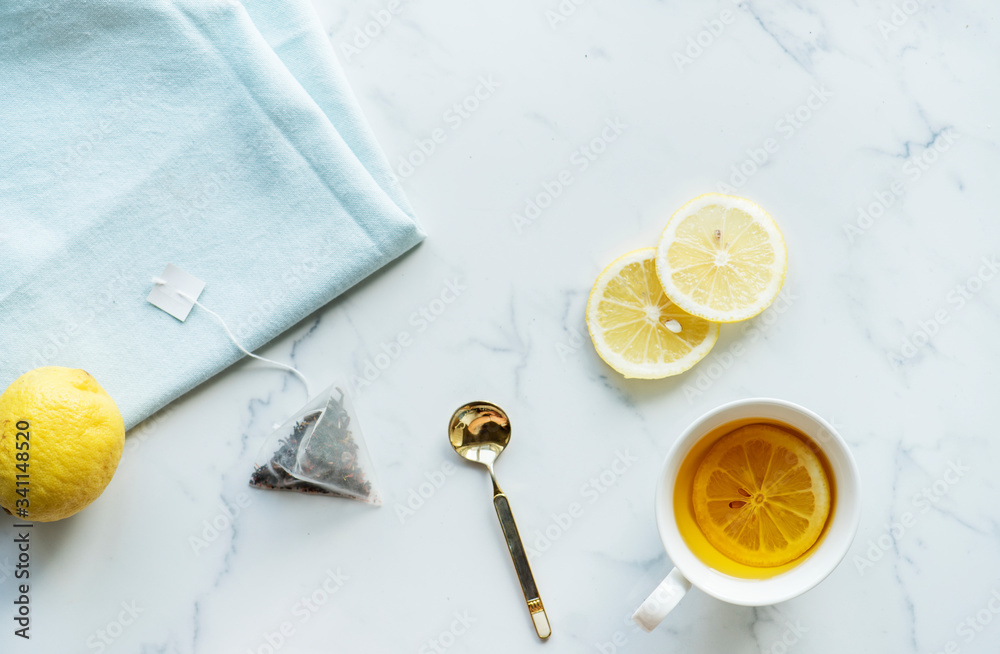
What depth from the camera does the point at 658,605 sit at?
2.37 feet

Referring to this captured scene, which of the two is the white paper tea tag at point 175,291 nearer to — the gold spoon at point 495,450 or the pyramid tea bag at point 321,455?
the pyramid tea bag at point 321,455

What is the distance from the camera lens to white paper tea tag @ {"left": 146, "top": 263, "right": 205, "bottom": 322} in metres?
0.89

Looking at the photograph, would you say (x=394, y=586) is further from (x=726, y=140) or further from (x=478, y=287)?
(x=726, y=140)

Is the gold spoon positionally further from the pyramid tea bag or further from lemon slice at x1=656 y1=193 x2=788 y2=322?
lemon slice at x1=656 y1=193 x2=788 y2=322

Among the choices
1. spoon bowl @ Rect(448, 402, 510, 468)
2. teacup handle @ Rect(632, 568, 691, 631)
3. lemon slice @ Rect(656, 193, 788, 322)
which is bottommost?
spoon bowl @ Rect(448, 402, 510, 468)

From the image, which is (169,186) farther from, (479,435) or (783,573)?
(783,573)

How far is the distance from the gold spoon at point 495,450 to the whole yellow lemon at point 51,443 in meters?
0.43

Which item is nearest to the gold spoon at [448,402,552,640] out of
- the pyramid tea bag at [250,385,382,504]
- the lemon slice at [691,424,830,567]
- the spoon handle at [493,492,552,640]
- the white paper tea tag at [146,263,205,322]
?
the spoon handle at [493,492,552,640]

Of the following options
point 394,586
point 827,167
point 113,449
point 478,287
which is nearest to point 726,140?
point 827,167

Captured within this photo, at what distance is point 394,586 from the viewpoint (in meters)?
0.92

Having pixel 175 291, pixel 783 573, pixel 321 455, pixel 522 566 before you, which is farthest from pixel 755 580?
pixel 175 291

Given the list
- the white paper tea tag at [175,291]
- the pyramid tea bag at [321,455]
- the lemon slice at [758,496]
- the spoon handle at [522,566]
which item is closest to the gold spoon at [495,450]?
the spoon handle at [522,566]

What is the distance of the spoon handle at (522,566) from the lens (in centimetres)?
90

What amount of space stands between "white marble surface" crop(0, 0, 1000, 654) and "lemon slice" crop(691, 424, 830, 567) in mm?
118
